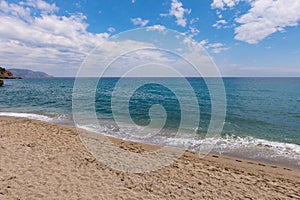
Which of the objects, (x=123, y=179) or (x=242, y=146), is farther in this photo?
(x=242, y=146)

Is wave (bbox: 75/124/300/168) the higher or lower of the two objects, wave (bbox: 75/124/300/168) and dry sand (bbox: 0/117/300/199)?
the lower

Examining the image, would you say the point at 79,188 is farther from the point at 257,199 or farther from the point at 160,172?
the point at 257,199

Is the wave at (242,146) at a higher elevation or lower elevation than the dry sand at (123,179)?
lower

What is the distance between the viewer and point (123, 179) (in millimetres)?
6219

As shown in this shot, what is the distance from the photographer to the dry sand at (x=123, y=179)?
5.39m

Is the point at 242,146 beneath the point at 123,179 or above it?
beneath

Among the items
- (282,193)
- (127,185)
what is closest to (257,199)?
(282,193)

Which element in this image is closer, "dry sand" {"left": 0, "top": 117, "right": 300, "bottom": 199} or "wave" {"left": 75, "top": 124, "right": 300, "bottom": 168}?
"dry sand" {"left": 0, "top": 117, "right": 300, "bottom": 199}

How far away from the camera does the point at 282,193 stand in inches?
233

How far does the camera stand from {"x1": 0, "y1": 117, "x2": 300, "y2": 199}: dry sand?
5.39 m

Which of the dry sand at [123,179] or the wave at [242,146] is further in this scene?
the wave at [242,146]

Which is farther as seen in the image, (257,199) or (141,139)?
(141,139)

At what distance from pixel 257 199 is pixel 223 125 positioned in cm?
1152

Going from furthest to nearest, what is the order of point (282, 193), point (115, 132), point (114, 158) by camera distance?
point (115, 132)
point (114, 158)
point (282, 193)
